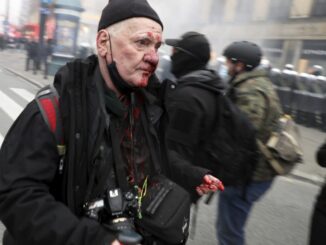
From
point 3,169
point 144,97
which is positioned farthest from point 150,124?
point 3,169

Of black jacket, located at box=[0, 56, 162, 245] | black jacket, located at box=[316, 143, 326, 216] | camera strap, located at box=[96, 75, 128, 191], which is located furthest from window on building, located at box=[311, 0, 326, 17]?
black jacket, located at box=[0, 56, 162, 245]

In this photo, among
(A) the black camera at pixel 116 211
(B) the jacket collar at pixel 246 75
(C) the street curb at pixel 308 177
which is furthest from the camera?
(C) the street curb at pixel 308 177

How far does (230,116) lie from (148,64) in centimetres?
94

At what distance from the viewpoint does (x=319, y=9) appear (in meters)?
21.9

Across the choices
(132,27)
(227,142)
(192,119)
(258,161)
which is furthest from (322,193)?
(132,27)

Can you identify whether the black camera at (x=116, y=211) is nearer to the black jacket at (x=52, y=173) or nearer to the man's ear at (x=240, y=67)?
the black jacket at (x=52, y=173)

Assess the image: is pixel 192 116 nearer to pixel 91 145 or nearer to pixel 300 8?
pixel 91 145

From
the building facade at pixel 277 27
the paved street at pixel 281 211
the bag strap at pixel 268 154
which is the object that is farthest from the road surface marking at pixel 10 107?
the building facade at pixel 277 27

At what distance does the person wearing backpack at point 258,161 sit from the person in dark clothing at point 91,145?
112cm

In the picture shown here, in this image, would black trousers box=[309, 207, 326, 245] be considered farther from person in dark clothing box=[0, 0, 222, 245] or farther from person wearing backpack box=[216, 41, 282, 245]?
person in dark clothing box=[0, 0, 222, 245]

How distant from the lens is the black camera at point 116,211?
4.27 ft

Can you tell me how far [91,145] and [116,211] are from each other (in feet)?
0.70

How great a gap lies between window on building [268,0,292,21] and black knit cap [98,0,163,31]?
24.5m

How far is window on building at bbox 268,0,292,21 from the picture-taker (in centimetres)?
2436
